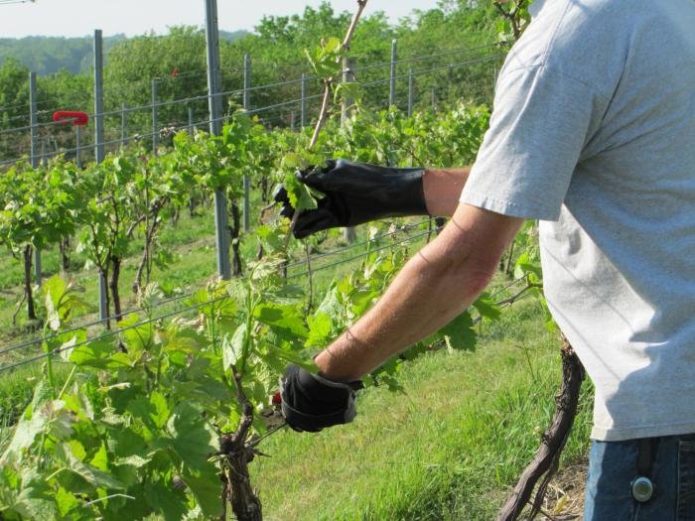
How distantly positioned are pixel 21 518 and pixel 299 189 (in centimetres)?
93

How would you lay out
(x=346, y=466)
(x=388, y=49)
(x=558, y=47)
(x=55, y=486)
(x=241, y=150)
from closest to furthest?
(x=558, y=47) → (x=55, y=486) → (x=346, y=466) → (x=241, y=150) → (x=388, y=49)

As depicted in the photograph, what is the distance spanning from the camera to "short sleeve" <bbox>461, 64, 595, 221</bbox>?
170 cm

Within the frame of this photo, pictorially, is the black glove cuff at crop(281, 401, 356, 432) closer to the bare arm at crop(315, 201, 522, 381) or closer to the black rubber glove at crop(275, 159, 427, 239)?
the bare arm at crop(315, 201, 522, 381)

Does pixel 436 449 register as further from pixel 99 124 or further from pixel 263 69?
pixel 263 69

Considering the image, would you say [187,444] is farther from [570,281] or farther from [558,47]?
[558,47]

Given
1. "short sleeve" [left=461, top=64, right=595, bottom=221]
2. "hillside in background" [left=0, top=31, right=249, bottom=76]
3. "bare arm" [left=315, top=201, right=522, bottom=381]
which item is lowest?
"hillside in background" [left=0, top=31, right=249, bottom=76]

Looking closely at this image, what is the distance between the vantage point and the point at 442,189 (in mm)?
2459

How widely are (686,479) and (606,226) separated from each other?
0.42 meters

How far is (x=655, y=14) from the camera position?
1749 mm

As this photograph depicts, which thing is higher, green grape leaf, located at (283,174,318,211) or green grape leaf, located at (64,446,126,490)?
green grape leaf, located at (283,174,318,211)

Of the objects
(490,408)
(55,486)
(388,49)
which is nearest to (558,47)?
(55,486)

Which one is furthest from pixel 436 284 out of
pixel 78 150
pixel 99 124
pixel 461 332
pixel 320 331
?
pixel 99 124

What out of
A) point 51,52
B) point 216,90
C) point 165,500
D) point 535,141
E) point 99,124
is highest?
point 535,141

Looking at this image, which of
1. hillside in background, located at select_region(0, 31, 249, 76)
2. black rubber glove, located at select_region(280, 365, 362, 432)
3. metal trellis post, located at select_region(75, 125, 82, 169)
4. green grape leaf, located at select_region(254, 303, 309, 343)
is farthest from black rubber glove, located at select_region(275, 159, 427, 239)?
hillside in background, located at select_region(0, 31, 249, 76)
